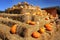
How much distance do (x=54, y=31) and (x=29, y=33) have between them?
1.94 metres

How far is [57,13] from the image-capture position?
42.3ft

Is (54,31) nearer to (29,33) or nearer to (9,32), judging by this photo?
(29,33)

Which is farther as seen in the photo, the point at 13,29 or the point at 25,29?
the point at 13,29

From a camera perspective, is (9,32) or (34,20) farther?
(34,20)

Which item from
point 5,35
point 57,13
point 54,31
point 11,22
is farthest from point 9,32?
point 57,13

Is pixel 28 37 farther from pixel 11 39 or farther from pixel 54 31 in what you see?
pixel 54 31

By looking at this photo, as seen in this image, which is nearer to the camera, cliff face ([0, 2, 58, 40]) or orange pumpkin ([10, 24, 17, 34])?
cliff face ([0, 2, 58, 40])

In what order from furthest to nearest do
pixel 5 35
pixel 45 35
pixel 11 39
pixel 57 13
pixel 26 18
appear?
pixel 57 13, pixel 26 18, pixel 45 35, pixel 5 35, pixel 11 39

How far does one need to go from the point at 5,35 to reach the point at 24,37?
931 mm

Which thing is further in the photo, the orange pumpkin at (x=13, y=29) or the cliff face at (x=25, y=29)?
the orange pumpkin at (x=13, y=29)

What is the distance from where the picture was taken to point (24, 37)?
567cm

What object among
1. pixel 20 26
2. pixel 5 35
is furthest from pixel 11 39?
pixel 20 26

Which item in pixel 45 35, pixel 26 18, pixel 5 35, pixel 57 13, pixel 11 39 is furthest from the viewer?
pixel 57 13

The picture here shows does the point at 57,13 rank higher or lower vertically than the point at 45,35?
higher
